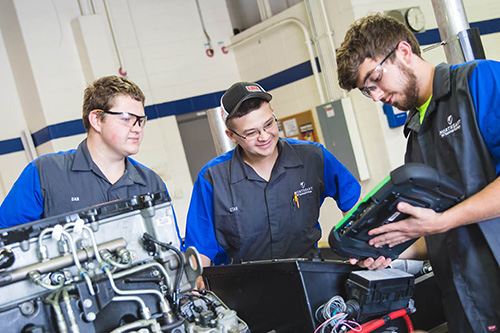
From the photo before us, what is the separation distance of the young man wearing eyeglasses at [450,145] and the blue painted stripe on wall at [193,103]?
11.1 feet

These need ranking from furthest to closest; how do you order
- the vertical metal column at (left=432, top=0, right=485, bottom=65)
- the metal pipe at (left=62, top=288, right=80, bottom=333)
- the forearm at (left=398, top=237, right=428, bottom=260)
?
the vertical metal column at (left=432, top=0, right=485, bottom=65) < the forearm at (left=398, top=237, right=428, bottom=260) < the metal pipe at (left=62, top=288, right=80, bottom=333)

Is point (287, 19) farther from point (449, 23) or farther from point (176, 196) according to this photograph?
point (449, 23)

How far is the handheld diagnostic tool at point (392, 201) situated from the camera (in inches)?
47.2

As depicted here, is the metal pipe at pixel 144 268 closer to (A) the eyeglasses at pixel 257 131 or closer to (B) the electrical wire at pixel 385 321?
(B) the electrical wire at pixel 385 321

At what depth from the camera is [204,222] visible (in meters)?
2.14

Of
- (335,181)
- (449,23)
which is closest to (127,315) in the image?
(335,181)

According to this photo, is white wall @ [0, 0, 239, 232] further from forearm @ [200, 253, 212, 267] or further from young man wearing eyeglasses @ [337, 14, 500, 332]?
young man wearing eyeglasses @ [337, 14, 500, 332]

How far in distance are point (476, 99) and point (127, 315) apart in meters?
1.13

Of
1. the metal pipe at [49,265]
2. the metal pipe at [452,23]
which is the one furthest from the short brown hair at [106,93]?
the metal pipe at [452,23]

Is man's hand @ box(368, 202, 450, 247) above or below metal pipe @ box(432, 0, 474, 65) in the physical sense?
below

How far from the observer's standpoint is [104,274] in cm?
119

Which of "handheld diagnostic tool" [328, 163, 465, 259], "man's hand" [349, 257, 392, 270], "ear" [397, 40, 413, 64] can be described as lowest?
"man's hand" [349, 257, 392, 270]

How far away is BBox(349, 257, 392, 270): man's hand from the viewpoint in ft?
4.79

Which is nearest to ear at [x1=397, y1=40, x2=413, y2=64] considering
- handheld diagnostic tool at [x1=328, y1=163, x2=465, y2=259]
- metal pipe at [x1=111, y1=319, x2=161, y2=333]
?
handheld diagnostic tool at [x1=328, y1=163, x2=465, y2=259]
